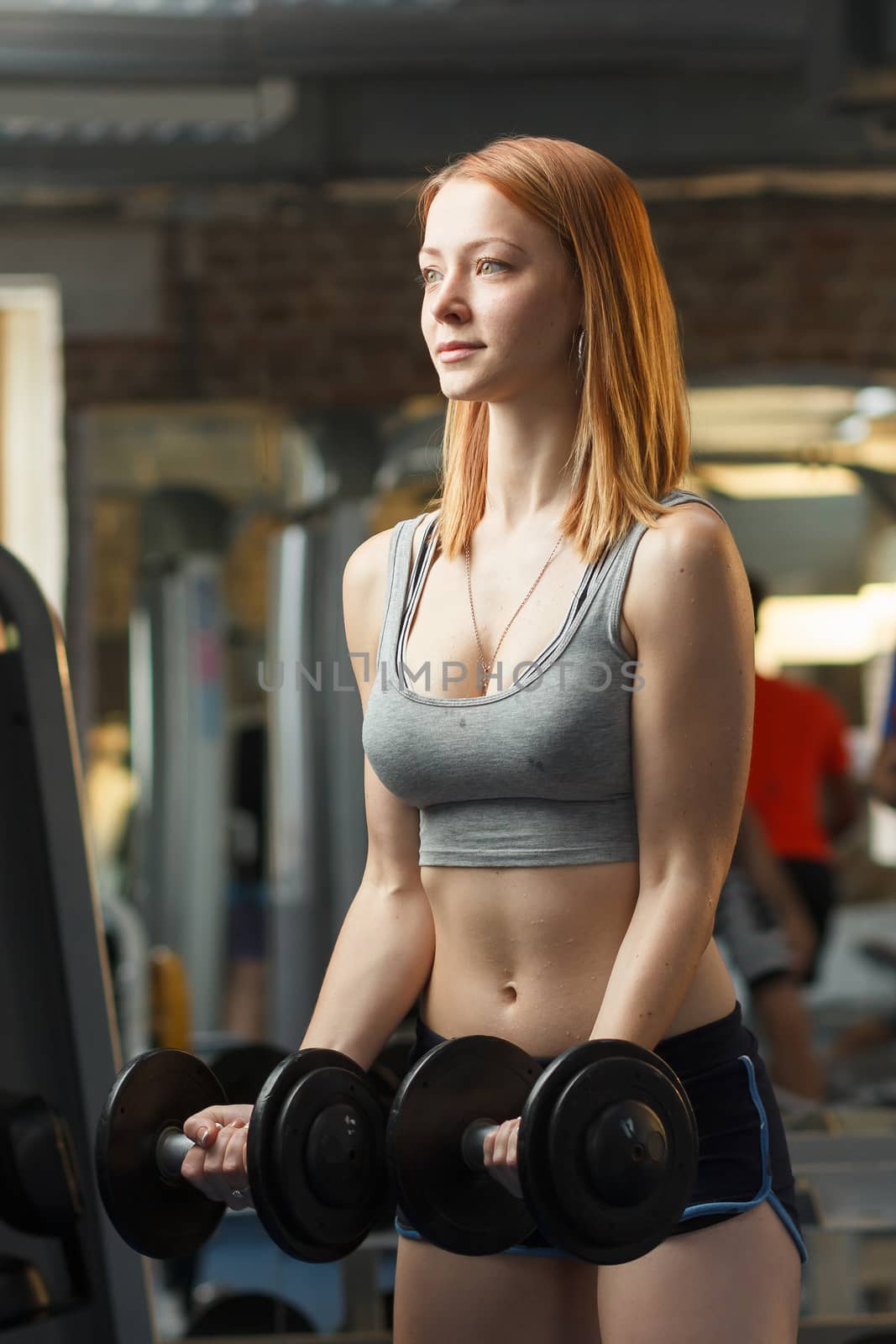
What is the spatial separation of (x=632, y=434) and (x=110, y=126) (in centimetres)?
247

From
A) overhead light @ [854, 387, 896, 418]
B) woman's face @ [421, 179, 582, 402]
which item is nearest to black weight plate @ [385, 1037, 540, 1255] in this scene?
woman's face @ [421, 179, 582, 402]

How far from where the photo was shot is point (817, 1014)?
9.05ft

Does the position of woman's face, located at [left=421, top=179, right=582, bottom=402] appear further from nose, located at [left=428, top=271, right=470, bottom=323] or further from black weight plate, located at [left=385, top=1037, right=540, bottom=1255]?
black weight plate, located at [left=385, top=1037, right=540, bottom=1255]

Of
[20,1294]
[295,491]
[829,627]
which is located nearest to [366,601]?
[20,1294]

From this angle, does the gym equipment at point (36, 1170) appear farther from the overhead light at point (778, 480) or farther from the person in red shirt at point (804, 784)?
the overhead light at point (778, 480)

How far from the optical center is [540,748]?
130 centimetres

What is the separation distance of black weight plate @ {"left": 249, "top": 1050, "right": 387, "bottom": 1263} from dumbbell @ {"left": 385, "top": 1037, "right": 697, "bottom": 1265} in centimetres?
6

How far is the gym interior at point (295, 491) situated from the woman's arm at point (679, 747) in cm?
33

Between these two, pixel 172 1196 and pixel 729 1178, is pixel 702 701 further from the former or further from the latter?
pixel 172 1196

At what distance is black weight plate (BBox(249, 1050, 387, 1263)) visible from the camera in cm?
128

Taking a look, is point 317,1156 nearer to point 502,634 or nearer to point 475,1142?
point 475,1142

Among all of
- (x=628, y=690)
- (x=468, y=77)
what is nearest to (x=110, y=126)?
(x=468, y=77)

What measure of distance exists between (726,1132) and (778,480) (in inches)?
60.6

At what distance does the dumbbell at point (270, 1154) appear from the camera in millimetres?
1280
